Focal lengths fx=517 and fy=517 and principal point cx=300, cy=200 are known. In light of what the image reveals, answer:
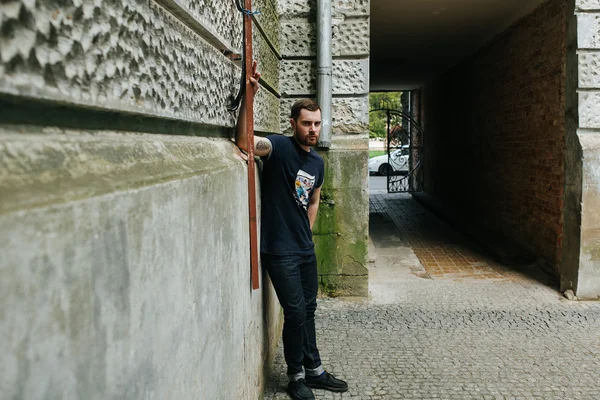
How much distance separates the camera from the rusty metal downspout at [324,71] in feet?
17.0

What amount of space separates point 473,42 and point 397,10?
2.78 meters

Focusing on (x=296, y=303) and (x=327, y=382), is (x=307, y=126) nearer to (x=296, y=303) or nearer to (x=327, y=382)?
(x=296, y=303)

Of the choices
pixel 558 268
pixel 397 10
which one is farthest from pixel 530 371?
pixel 397 10

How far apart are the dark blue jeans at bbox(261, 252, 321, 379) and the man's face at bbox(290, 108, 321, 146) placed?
29.7 inches

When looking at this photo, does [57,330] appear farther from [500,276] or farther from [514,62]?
[514,62]

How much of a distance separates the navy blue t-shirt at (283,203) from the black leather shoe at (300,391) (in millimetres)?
861

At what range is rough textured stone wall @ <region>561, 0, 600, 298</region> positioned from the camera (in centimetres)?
532

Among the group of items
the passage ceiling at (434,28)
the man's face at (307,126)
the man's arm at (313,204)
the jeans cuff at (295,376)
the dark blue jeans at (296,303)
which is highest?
the passage ceiling at (434,28)

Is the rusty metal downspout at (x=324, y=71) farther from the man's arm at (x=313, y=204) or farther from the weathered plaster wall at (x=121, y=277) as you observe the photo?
the weathered plaster wall at (x=121, y=277)

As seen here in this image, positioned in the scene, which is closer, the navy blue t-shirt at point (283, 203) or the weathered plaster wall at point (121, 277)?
the weathered plaster wall at point (121, 277)

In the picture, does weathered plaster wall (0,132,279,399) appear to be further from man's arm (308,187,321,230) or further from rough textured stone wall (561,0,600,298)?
rough textured stone wall (561,0,600,298)

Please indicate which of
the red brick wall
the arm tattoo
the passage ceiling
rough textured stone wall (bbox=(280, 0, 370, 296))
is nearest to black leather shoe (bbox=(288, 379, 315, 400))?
the arm tattoo

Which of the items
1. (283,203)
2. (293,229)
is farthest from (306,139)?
(293,229)

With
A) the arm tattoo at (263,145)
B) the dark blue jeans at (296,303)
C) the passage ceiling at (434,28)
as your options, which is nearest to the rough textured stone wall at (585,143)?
the passage ceiling at (434,28)
